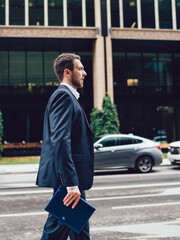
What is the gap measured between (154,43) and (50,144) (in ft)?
71.4

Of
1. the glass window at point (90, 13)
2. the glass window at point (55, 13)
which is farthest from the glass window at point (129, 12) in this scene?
the glass window at point (55, 13)

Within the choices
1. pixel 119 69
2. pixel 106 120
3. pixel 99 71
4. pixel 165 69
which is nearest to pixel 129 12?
pixel 119 69

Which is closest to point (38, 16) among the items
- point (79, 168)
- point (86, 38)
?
A: point (86, 38)

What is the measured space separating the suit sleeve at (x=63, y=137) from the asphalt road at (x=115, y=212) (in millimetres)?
2218

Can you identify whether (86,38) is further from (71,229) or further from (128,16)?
(71,229)

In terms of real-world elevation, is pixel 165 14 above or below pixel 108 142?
above

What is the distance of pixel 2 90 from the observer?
21703 millimetres

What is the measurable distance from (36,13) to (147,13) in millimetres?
8466

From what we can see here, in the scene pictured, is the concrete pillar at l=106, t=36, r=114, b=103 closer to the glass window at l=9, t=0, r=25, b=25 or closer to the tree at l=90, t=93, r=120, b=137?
the tree at l=90, t=93, r=120, b=137

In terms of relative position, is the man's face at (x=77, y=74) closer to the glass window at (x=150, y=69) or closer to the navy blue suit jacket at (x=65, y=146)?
the navy blue suit jacket at (x=65, y=146)

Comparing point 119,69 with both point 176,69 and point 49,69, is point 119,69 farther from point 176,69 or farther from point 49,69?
point 49,69

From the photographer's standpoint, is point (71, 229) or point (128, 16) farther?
point (128, 16)

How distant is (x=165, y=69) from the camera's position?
78.9ft

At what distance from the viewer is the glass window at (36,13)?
20.7 metres
